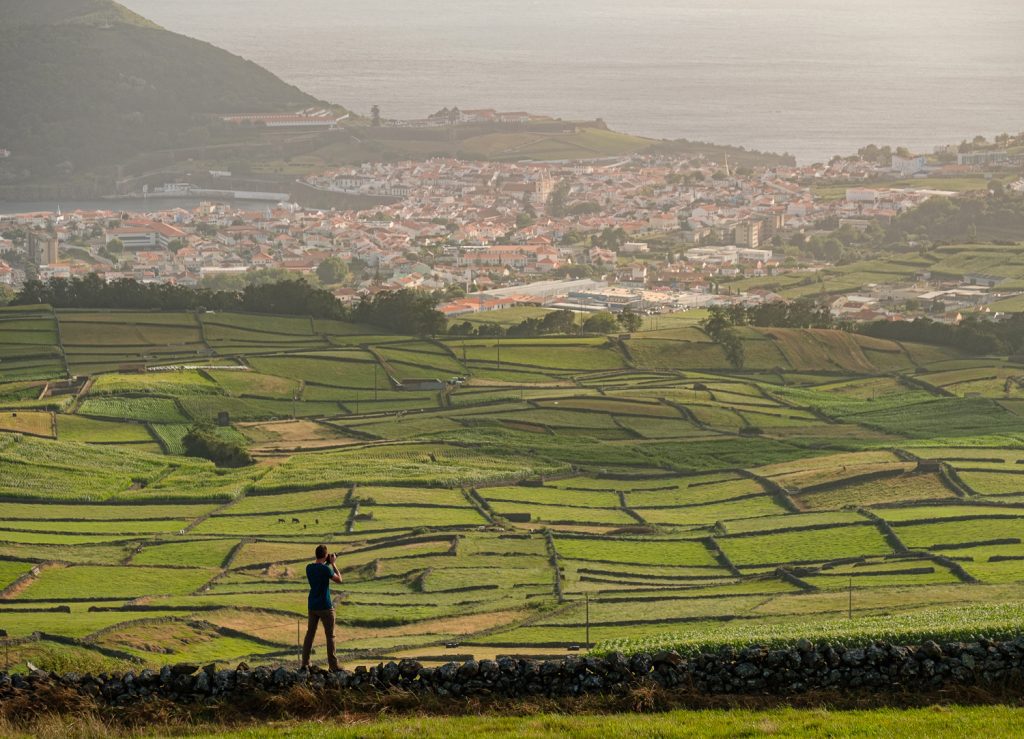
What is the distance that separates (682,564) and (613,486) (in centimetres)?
1013

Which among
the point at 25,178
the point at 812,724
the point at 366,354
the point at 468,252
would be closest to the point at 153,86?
the point at 25,178

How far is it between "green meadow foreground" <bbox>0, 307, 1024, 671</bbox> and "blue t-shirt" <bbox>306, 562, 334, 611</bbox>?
3817 millimetres

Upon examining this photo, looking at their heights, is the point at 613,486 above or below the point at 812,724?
below

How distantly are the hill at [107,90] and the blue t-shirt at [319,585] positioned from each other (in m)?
154

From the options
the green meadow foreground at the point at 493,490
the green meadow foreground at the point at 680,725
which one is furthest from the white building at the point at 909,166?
the green meadow foreground at the point at 680,725

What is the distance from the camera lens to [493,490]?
145ft

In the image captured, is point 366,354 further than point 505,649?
Yes

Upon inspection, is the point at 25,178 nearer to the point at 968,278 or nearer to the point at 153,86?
the point at 153,86

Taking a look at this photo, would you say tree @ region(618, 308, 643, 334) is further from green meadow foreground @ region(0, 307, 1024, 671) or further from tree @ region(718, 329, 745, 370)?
tree @ region(718, 329, 745, 370)

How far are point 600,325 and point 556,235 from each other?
5615 cm

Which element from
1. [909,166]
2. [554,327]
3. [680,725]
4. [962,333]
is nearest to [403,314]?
[554,327]

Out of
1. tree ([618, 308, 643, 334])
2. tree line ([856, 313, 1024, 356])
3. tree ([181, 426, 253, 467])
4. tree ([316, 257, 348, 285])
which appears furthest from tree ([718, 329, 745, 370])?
tree ([316, 257, 348, 285])

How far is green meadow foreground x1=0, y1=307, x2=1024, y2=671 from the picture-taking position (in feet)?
94.7

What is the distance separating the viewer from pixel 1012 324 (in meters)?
73.1
